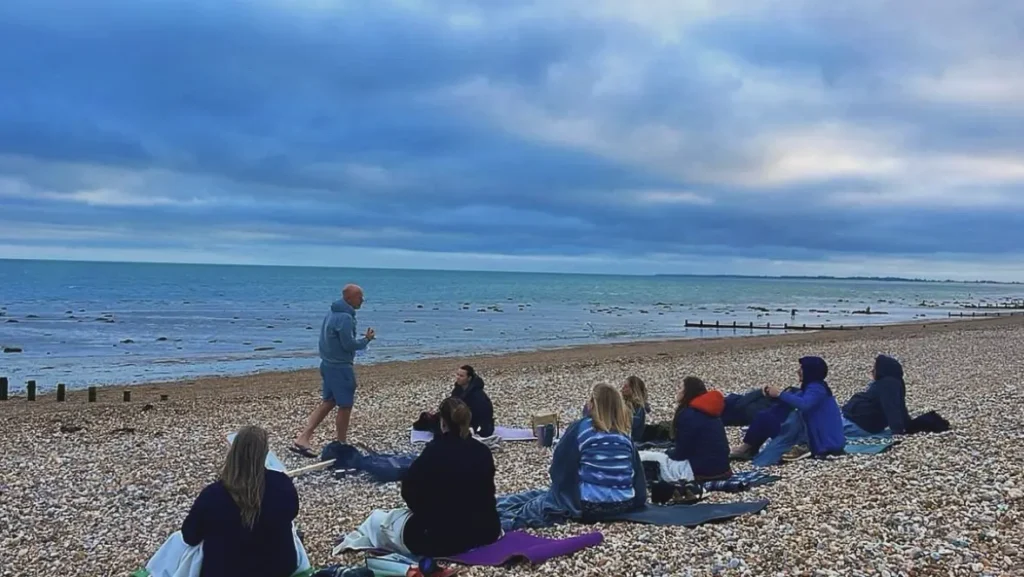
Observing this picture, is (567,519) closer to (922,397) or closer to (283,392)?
(922,397)

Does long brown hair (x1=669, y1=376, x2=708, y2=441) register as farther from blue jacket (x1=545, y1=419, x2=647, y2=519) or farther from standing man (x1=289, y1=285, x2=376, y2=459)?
standing man (x1=289, y1=285, x2=376, y2=459)

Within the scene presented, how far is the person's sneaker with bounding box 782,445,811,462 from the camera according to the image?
9336 millimetres

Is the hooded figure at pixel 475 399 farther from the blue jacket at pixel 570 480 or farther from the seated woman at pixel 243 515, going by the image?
the seated woman at pixel 243 515

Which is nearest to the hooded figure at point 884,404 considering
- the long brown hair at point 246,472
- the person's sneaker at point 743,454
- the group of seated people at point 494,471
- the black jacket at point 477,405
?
the group of seated people at point 494,471

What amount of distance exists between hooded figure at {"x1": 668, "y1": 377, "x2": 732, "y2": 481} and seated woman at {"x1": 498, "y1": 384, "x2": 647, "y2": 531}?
56.7 inches

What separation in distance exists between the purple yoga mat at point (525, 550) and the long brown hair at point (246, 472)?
1.54 m

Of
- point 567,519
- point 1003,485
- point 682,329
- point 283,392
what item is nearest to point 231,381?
point 283,392

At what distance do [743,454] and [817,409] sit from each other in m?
1.08

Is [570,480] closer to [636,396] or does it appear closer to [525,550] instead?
[525,550]

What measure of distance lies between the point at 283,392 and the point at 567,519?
1416cm

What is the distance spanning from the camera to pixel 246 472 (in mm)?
4883

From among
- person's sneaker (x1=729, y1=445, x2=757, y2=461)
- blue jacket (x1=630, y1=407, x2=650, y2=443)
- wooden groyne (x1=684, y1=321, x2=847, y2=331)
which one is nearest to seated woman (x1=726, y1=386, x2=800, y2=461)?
person's sneaker (x1=729, y1=445, x2=757, y2=461)

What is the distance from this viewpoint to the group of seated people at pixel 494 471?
4992 millimetres

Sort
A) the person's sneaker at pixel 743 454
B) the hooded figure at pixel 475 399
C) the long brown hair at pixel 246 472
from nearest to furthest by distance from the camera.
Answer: the long brown hair at pixel 246 472 < the person's sneaker at pixel 743 454 < the hooded figure at pixel 475 399
